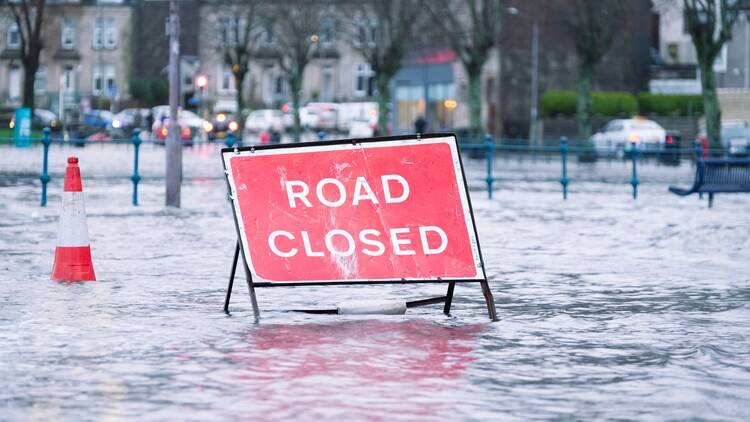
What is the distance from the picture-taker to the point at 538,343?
10148 mm

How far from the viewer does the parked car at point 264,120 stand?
290 feet

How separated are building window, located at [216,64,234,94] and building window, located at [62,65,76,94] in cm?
1001

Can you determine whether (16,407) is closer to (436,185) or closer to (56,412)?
(56,412)

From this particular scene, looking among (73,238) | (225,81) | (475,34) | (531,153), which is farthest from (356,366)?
(225,81)

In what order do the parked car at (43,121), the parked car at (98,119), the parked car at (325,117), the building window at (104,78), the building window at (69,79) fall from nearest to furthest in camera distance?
the parked car at (43,121) < the parked car at (98,119) < the parked car at (325,117) < the building window at (104,78) < the building window at (69,79)

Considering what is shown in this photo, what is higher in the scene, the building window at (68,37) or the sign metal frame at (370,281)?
the building window at (68,37)

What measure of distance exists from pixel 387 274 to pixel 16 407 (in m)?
4.09

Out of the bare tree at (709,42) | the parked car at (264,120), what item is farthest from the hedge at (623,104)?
the parked car at (264,120)

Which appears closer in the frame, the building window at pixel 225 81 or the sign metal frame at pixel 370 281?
the sign metal frame at pixel 370 281

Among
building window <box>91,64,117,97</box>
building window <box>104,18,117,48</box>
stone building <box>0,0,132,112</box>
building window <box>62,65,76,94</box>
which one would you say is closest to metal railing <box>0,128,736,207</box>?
stone building <box>0,0,132,112</box>

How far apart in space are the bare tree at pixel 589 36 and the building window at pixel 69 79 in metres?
58.8

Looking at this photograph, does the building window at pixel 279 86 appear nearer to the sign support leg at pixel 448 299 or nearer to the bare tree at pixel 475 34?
the bare tree at pixel 475 34

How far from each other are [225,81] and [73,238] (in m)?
102

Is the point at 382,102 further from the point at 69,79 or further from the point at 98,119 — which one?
the point at 69,79
